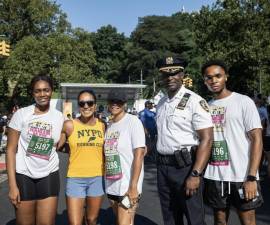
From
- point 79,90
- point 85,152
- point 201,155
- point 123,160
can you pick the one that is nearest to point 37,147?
point 85,152

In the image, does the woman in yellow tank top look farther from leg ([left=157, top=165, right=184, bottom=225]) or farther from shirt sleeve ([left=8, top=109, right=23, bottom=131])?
leg ([left=157, top=165, right=184, bottom=225])

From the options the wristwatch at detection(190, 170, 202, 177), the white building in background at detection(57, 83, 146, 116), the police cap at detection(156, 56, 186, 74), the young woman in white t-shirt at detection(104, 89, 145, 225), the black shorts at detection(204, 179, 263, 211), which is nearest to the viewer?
the wristwatch at detection(190, 170, 202, 177)

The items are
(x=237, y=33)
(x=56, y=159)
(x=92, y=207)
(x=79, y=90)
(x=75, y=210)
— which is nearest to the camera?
(x=56, y=159)

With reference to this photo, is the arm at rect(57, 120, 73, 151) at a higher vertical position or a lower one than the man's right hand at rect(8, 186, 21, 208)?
higher

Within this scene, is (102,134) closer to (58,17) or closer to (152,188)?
(152,188)

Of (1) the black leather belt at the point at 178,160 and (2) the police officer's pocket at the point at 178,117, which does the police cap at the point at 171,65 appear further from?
(1) the black leather belt at the point at 178,160

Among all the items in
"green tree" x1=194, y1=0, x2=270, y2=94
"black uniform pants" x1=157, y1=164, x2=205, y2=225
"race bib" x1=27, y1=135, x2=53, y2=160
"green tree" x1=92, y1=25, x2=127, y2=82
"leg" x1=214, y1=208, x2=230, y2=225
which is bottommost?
"leg" x1=214, y1=208, x2=230, y2=225

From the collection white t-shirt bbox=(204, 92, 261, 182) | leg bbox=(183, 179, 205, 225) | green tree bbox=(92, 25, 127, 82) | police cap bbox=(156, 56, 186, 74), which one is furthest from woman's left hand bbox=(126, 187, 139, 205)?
green tree bbox=(92, 25, 127, 82)

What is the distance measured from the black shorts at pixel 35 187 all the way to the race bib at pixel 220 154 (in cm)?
144

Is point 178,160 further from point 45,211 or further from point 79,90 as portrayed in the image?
point 79,90

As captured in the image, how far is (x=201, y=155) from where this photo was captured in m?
3.94

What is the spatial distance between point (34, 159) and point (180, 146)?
128 cm

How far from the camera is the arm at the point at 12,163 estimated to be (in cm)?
425

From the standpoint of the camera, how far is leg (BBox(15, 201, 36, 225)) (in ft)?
14.2
